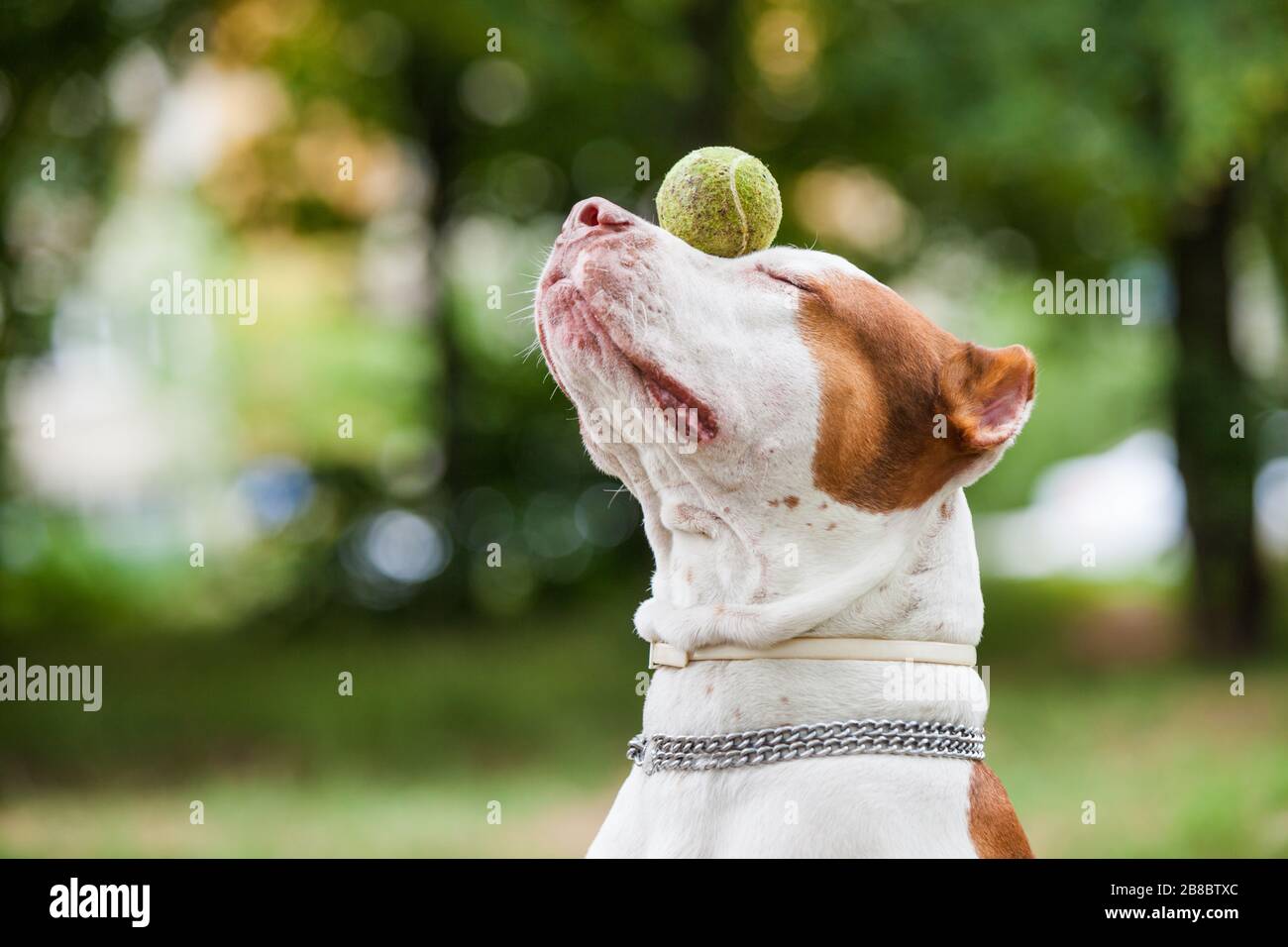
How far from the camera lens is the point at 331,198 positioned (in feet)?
43.1

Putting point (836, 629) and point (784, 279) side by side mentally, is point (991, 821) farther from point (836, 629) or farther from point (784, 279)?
point (784, 279)

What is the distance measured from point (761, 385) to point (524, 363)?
9.49 metres

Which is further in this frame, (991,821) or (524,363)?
(524,363)

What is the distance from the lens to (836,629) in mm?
2512

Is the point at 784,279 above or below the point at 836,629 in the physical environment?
above

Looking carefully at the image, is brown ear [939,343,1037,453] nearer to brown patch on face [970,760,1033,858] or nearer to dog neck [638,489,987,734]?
dog neck [638,489,987,734]

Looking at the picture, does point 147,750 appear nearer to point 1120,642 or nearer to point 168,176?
point 168,176

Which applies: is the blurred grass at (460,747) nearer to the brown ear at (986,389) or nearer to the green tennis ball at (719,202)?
the brown ear at (986,389)

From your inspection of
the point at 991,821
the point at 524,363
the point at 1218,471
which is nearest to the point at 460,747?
the point at 524,363

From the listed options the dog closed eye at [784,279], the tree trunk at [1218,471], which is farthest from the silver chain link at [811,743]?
the tree trunk at [1218,471]

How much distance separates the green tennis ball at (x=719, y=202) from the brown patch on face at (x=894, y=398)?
172mm

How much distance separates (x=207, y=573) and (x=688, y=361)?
38.2 feet
